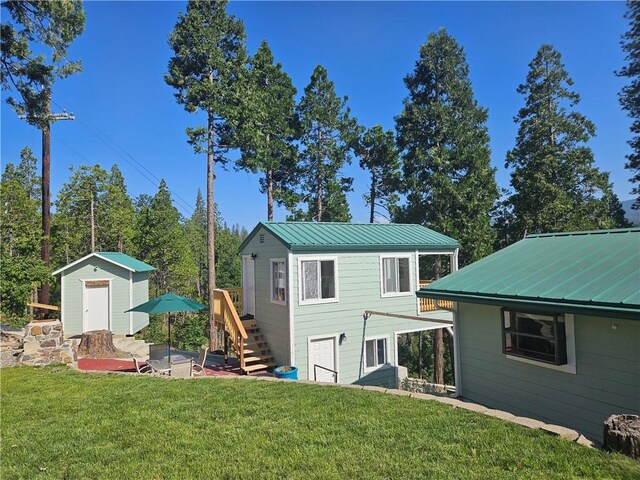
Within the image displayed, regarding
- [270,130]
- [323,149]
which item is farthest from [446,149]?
[270,130]

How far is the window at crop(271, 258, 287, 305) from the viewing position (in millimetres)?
12486

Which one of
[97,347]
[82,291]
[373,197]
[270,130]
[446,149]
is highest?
[270,130]

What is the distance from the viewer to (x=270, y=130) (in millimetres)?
23688

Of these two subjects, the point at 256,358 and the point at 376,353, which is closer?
the point at 256,358

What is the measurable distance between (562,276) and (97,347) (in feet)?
46.9

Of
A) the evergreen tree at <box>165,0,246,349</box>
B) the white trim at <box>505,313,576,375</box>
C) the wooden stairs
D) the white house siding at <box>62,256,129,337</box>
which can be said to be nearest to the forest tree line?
the evergreen tree at <box>165,0,246,349</box>

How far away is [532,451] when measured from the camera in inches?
155

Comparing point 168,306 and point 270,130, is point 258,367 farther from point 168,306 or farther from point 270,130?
point 270,130

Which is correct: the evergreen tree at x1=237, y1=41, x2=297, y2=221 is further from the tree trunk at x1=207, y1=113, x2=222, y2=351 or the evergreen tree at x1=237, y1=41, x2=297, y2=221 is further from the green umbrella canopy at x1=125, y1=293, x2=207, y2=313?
the green umbrella canopy at x1=125, y1=293, x2=207, y2=313

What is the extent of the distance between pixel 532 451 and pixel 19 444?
20.2 feet

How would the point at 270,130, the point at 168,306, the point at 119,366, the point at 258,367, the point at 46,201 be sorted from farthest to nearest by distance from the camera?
the point at 270,130
the point at 46,201
the point at 258,367
the point at 119,366
the point at 168,306

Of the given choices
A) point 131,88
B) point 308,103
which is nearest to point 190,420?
point 131,88

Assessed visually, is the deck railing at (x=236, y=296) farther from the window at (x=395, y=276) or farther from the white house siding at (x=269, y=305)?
the window at (x=395, y=276)

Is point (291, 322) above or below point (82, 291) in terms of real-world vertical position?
below
